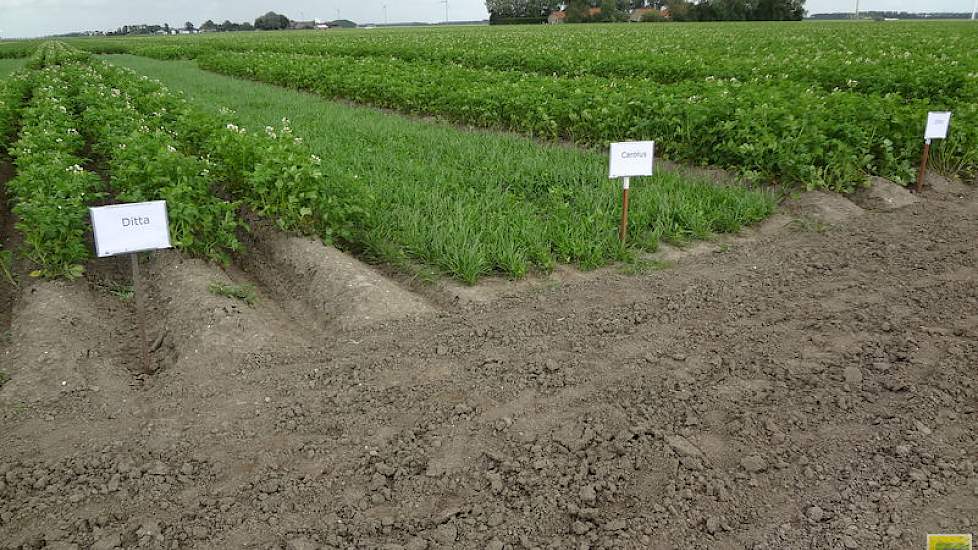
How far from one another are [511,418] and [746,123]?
19.4ft

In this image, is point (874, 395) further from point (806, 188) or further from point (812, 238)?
point (806, 188)

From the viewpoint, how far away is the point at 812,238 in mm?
6578

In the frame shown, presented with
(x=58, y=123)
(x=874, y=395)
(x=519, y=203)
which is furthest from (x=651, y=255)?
(x=58, y=123)

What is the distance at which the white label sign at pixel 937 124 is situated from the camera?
7.85 metres

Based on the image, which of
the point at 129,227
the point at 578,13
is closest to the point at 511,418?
the point at 129,227

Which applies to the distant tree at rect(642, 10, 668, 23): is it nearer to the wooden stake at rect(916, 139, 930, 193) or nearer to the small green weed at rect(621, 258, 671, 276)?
the wooden stake at rect(916, 139, 930, 193)

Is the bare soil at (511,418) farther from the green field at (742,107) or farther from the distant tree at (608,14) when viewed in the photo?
the distant tree at (608,14)

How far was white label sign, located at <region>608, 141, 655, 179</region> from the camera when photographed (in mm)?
5715

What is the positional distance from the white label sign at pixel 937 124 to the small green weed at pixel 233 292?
759cm

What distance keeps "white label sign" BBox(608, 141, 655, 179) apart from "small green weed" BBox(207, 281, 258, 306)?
120 inches

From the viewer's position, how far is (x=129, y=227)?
3.93m

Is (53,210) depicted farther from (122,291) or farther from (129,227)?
(129,227)

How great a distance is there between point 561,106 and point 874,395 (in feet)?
24.8

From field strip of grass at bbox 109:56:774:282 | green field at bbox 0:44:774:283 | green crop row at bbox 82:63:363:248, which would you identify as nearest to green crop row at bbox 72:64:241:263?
green field at bbox 0:44:774:283
